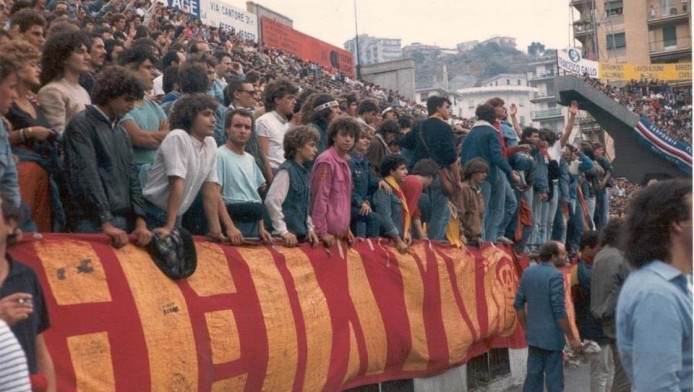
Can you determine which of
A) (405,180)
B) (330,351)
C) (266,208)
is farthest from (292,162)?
(405,180)

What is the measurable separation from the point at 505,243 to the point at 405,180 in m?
3.19

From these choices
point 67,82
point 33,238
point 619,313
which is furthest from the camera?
point 67,82

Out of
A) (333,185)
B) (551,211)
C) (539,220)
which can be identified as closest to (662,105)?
(551,211)

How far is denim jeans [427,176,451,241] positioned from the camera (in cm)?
1056

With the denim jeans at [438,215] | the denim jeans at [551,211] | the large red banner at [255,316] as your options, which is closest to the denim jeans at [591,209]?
the denim jeans at [551,211]

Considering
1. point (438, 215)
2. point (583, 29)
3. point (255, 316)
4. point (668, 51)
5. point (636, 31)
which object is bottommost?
point (255, 316)

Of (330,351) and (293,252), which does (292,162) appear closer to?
(293,252)

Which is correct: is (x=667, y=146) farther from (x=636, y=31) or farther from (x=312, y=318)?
(x=636, y=31)

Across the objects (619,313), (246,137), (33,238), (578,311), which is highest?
(246,137)

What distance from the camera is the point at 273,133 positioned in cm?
822

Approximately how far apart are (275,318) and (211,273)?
0.73 m

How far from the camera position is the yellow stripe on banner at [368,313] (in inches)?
324

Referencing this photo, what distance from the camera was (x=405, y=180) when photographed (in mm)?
9570

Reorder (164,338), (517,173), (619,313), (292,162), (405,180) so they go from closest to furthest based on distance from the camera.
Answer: (619,313)
(164,338)
(292,162)
(405,180)
(517,173)
